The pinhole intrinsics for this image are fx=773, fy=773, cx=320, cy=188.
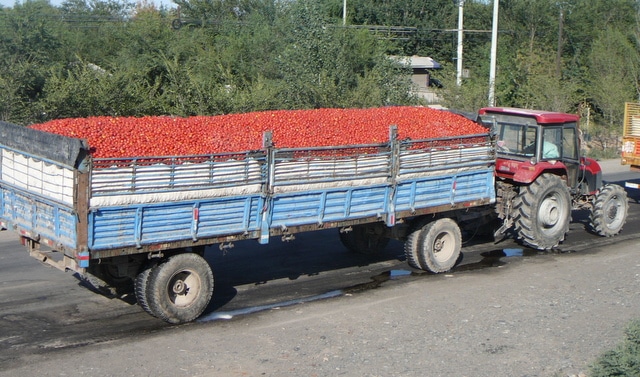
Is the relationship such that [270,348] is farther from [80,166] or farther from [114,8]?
[114,8]

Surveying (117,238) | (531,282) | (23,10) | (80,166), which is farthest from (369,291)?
(23,10)

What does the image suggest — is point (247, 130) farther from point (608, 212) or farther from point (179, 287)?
point (608, 212)

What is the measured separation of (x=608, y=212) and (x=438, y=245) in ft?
14.4

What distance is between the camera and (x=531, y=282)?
11281 millimetres

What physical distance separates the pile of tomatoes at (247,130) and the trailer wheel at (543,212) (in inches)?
54.4

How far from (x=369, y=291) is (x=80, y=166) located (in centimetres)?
Answer: 445

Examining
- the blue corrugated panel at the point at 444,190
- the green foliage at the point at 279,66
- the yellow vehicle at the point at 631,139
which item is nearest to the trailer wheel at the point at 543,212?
the blue corrugated panel at the point at 444,190

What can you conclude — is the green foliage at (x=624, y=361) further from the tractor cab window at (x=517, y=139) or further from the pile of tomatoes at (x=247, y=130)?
the tractor cab window at (x=517, y=139)

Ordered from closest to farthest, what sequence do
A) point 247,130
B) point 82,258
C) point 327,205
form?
point 82,258 → point 327,205 → point 247,130

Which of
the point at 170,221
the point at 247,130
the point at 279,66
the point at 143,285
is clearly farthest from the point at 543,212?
the point at 279,66

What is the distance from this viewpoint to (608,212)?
14.4m

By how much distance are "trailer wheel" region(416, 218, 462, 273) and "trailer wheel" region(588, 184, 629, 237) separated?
362 cm

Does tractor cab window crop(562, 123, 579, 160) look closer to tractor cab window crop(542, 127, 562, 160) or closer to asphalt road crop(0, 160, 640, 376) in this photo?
tractor cab window crop(542, 127, 562, 160)

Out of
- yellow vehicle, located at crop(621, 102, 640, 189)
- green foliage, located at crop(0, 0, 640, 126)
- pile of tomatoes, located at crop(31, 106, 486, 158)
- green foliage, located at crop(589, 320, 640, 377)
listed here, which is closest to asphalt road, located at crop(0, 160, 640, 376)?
green foliage, located at crop(589, 320, 640, 377)
